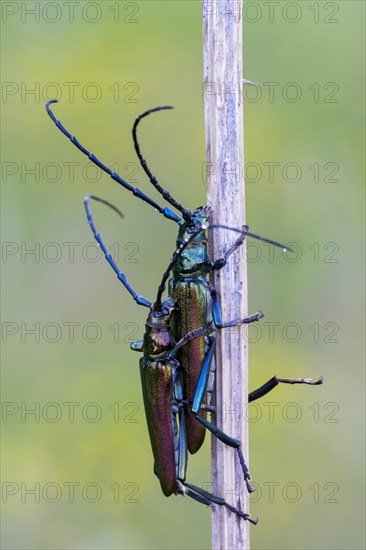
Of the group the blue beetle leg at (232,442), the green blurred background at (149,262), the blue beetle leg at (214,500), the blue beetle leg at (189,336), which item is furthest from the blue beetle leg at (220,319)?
the green blurred background at (149,262)

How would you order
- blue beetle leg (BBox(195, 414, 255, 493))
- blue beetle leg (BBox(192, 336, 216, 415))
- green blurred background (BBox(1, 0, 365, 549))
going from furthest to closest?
green blurred background (BBox(1, 0, 365, 549)) → blue beetle leg (BBox(192, 336, 216, 415)) → blue beetle leg (BBox(195, 414, 255, 493))

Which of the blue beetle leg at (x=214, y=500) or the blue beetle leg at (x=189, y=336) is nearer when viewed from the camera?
the blue beetle leg at (x=214, y=500)

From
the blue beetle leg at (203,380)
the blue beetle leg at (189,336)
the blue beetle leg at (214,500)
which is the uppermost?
the blue beetle leg at (189,336)

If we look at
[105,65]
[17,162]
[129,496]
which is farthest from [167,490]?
[105,65]

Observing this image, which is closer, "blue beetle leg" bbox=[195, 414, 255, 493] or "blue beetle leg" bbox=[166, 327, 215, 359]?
"blue beetle leg" bbox=[195, 414, 255, 493]

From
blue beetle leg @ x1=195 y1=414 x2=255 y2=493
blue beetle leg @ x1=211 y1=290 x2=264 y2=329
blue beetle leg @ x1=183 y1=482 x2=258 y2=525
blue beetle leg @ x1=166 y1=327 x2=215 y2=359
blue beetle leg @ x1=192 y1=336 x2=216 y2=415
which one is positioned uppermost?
blue beetle leg @ x1=211 y1=290 x2=264 y2=329

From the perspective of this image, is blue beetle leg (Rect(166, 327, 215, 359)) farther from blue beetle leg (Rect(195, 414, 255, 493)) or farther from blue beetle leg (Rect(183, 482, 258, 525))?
blue beetle leg (Rect(183, 482, 258, 525))

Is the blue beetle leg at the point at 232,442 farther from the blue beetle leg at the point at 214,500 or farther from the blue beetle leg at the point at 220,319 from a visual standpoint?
the blue beetle leg at the point at 220,319

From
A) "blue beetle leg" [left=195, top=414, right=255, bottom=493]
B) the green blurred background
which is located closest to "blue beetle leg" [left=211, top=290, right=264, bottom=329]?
"blue beetle leg" [left=195, top=414, right=255, bottom=493]

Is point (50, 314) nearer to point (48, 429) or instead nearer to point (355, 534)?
point (48, 429)

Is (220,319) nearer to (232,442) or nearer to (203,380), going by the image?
(203,380)
